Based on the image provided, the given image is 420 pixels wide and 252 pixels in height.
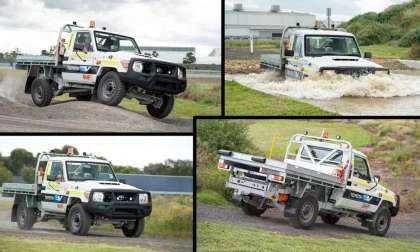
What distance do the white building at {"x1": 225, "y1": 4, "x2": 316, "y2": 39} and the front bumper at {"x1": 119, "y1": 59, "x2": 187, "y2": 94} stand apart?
4.01 feet

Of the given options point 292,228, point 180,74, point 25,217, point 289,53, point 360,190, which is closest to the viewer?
point 292,228

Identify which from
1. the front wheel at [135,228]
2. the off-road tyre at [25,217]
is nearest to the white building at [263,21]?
the front wheel at [135,228]

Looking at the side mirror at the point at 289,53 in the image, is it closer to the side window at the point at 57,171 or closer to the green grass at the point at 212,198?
the green grass at the point at 212,198

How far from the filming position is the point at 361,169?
18719 millimetres

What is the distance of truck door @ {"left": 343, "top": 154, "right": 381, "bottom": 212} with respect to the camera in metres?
18.6

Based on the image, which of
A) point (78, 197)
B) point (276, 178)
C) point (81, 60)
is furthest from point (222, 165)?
point (81, 60)

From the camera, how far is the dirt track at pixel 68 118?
1939 centimetres

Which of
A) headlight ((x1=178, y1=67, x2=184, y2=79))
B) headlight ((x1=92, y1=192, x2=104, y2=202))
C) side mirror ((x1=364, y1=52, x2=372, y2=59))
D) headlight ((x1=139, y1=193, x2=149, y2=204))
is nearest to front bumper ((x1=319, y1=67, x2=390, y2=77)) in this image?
side mirror ((x1=364, y1=52, x2=372, y2=59))

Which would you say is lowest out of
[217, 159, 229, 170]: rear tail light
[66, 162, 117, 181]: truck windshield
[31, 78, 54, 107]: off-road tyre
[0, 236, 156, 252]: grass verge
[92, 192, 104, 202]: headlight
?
[0, 236, 156, 252]: grass verge

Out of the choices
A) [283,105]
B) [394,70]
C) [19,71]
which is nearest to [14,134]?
[19,71]

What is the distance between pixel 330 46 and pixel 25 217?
5588 mm

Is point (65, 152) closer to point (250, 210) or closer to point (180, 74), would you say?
point (180, 74)

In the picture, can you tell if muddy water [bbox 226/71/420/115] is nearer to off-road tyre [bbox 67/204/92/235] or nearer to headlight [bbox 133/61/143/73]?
headlight [bbox 133/61/143/73]

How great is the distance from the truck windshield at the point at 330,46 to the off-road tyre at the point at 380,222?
2551mm
